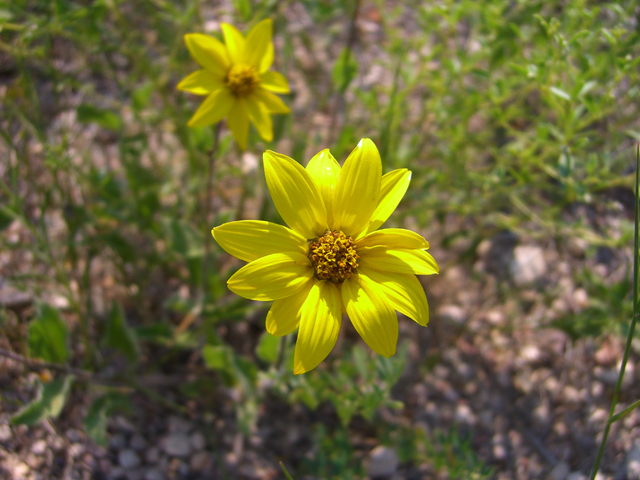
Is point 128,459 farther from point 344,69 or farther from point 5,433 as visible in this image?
point 344,69

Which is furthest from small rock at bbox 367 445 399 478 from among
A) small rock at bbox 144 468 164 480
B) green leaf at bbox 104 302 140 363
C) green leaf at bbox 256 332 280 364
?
green leaf at bbox 104 302 140 363

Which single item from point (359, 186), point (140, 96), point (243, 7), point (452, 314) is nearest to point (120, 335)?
point (140, 96)

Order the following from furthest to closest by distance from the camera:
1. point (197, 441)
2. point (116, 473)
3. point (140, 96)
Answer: point (140, 96) < point (197, 441) < point (116, 473)

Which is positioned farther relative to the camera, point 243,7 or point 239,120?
point 243,7

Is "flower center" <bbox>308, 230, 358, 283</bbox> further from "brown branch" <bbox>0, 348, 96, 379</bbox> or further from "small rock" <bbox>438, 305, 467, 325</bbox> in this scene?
"small rock" <bbox>438, 305, 467, 325</bbox>

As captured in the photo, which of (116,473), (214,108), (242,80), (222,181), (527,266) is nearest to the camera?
(214,108)

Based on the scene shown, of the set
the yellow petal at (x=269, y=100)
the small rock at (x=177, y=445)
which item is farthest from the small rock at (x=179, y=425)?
the yellow petal at (x=269, y=100)
